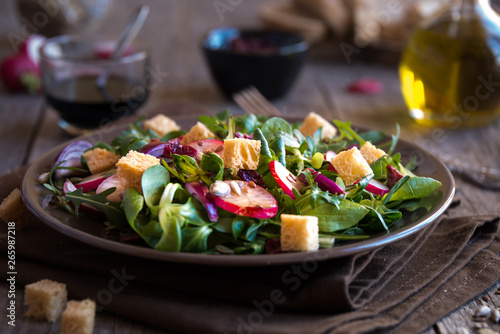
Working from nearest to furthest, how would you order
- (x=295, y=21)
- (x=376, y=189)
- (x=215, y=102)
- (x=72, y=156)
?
(x=376, y=189), (x=72, y=156), (x=215, y=102), (x=295, y=21)

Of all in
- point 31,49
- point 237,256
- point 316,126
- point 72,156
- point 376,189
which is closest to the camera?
point 237,256

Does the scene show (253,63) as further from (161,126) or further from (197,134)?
(197,134)

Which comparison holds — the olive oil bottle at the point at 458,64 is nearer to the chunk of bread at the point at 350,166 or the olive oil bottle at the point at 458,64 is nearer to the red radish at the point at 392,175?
the red radish at the point at 392,175

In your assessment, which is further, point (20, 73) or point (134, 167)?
point (20, 73)

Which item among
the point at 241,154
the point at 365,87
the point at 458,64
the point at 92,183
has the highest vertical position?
the point at 241,154

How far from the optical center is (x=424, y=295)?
1.54 meters

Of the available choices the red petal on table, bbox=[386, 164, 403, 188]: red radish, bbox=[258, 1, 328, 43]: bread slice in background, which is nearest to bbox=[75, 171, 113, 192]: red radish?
bbox=[386, 164, 403, 188]: red radish

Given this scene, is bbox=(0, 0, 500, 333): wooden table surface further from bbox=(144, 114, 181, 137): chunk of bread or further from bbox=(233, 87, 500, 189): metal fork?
bbox=(144, 114, 181, 137): chunk of bread

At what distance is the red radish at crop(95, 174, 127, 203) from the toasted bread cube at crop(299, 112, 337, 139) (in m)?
0.74

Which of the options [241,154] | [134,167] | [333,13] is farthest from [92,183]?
[333,13]

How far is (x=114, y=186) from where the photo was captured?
1.65 meters

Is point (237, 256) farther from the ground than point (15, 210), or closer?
farther from the ground

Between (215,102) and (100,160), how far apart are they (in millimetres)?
1710

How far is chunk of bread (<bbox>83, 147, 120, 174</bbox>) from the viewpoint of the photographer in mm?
1810
